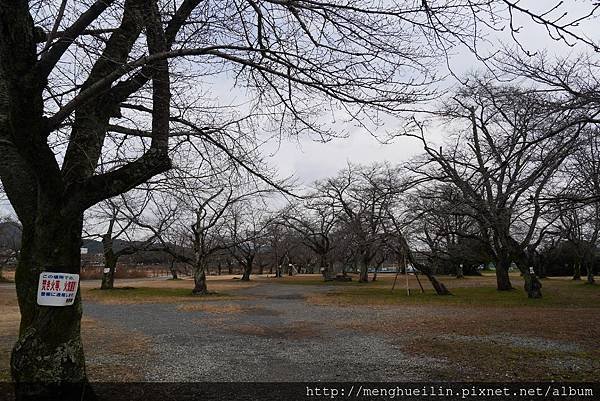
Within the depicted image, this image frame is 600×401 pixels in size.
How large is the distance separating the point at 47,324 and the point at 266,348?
4.87 meters

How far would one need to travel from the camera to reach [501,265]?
24969 mm

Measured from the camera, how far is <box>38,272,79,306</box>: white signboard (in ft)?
13.8

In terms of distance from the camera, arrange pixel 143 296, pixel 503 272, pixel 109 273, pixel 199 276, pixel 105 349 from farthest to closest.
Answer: pixel 109 273, pixel 199 276, pixel 503 272, pixel 143 296, pixel 105 349

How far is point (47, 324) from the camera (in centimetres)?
422

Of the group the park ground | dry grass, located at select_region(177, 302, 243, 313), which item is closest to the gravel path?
the park ground

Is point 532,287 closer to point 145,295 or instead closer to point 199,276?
point 199,276

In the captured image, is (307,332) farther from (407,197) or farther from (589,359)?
(407,197)

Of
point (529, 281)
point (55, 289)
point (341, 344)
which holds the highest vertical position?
point (55, 289)

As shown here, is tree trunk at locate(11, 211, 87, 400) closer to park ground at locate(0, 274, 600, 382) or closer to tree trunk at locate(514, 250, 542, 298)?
park ground at locate(0, 274, 600, 382)

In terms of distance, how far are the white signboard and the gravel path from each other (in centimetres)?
228

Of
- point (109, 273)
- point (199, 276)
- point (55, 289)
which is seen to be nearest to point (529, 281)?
point (199, 276)

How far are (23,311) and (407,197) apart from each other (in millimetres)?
18671

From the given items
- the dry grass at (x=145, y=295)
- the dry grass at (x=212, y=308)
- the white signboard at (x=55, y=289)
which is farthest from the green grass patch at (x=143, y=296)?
the white signboard at (x=55, y=289)

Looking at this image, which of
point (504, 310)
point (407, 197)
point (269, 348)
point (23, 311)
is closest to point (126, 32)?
point (23, 311)
